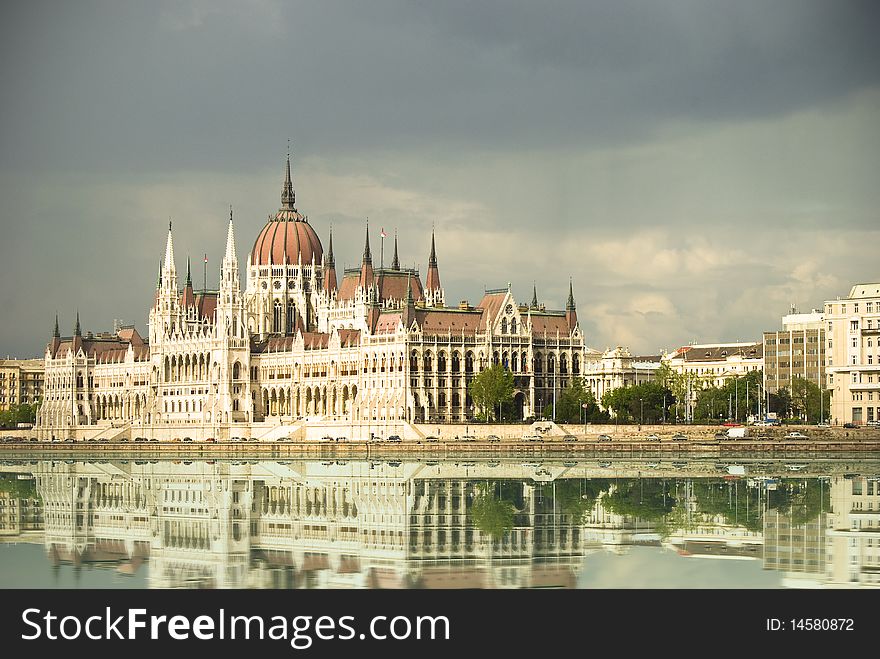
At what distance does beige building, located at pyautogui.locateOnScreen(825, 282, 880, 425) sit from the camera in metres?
122

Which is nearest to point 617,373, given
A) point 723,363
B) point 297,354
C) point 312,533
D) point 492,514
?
point 723,363

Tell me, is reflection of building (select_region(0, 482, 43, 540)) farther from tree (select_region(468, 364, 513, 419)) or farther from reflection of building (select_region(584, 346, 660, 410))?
reflection of building (select_region(584, 346, 660, 410))

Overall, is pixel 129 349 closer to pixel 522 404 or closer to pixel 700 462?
pixel 522 404

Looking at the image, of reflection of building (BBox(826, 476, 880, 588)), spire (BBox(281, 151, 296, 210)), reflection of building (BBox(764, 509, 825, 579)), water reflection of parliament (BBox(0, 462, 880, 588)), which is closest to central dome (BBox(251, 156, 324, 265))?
spire (BBox(281, 151, 296, 210))

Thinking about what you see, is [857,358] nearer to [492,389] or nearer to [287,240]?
[492,389]

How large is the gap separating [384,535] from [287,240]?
125162 mm

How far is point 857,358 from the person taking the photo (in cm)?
12338

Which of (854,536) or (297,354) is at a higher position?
(297,354)

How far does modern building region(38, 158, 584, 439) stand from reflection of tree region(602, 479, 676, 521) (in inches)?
2110

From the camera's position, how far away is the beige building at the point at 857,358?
122125 mm

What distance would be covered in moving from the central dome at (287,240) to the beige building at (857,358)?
65285 mm

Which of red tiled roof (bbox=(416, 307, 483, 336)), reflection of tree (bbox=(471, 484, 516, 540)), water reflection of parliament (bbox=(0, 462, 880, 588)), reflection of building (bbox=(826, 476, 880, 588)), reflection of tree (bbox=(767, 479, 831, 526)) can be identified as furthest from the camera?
red tiled roof (bbox=(416, 307, 483, 336))
